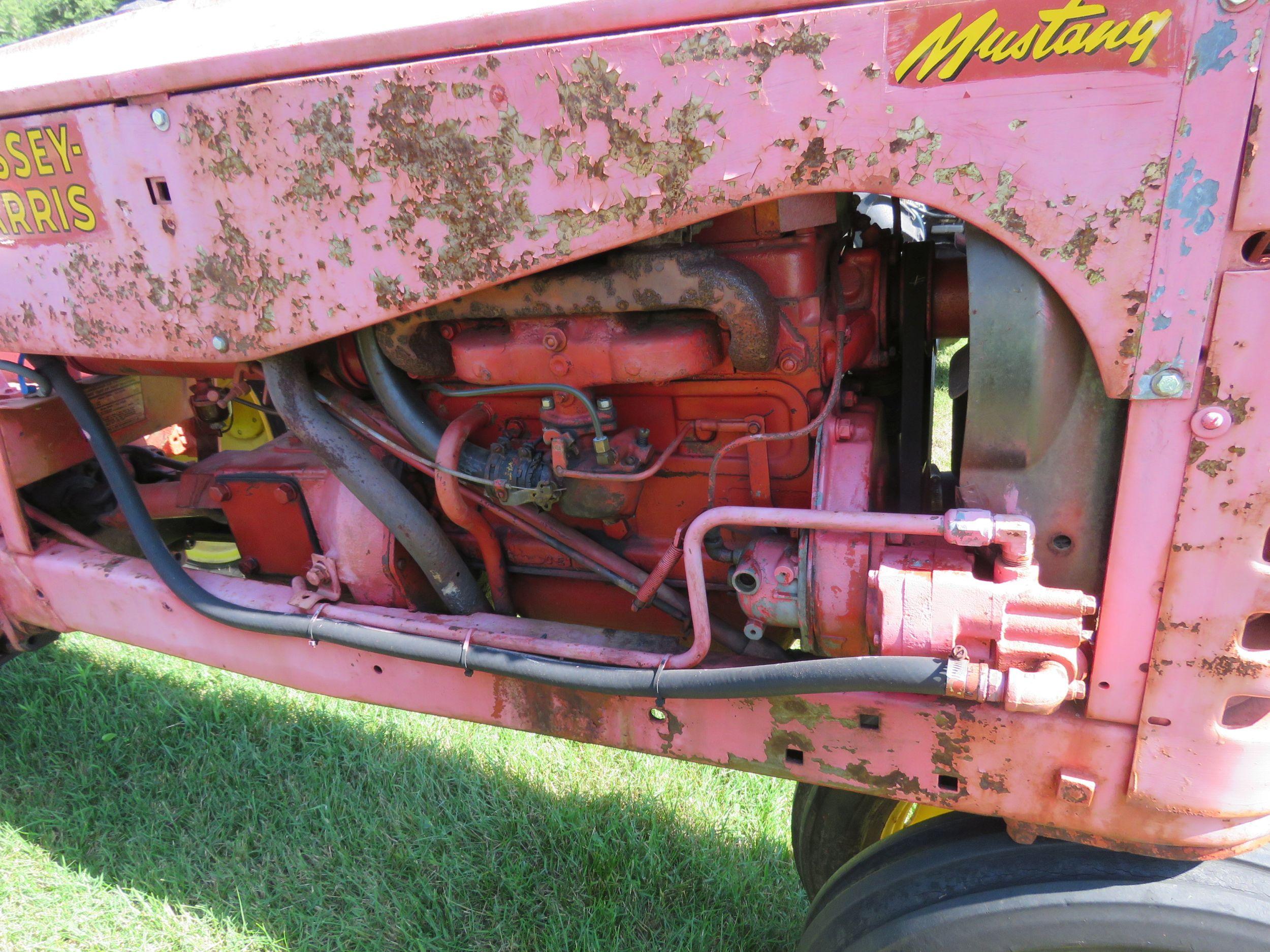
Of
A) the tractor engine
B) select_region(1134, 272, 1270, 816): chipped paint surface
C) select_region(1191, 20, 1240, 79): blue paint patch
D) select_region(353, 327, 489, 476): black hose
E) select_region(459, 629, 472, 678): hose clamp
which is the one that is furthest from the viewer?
select_region(353, 327, 489, 476): black hose

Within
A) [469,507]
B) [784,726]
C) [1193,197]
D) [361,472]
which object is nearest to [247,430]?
[361,472]

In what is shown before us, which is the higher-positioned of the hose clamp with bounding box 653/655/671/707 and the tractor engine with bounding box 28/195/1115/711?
the tractor engine with bounding box 28/195/1115/711

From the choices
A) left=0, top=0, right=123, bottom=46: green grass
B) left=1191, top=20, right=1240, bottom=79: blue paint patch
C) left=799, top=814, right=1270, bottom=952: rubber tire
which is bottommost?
left=799, top=814, right=1270, bottom=952: rubber tire

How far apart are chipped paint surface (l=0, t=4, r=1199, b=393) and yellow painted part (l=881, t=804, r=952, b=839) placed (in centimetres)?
116

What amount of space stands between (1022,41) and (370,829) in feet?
7.40

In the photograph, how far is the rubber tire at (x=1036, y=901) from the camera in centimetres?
115

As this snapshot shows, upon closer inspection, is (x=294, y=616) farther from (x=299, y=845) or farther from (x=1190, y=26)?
(x=1190, y=26)

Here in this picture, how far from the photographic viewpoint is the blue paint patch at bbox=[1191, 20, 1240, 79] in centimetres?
86

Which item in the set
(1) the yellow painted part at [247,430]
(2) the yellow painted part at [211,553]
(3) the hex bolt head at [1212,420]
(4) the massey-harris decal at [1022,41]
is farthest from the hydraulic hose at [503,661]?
(2) the yellow painted part at [211,553]

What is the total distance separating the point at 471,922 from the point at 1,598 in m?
1.46

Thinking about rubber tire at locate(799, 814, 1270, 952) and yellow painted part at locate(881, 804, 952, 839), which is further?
yellow painted part at locate(881, 804, 952, 839)

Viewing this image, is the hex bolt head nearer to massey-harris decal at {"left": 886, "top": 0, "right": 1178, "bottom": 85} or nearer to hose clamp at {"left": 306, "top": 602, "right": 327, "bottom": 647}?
massey-harris decal at {"left": 886, "top": 0, "right": 1178, "bottom": 85}

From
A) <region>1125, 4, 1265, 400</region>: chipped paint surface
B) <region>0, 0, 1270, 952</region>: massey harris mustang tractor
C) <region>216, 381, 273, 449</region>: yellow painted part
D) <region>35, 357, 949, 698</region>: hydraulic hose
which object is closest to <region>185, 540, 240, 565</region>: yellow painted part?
<region>216, 381, 273, 449</region>: yellow painted part

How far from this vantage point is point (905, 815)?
71.9 inches
